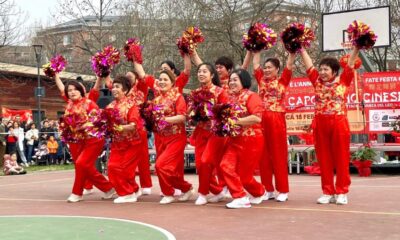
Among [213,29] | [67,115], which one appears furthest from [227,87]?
[213,29]

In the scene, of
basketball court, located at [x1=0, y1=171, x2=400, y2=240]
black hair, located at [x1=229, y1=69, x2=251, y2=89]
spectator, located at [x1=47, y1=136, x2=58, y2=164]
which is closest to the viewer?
basketball court, located at [x1=0, y1=171, x2=400, y2=240]

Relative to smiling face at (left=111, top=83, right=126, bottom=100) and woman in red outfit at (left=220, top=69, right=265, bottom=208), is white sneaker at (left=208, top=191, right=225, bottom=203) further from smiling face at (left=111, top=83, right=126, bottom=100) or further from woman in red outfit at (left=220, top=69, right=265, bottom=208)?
smiling face at (left=111, top=83, right=126, bottom=100)

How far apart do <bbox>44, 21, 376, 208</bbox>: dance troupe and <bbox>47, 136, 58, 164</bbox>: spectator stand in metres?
9.65

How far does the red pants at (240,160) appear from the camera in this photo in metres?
7.35

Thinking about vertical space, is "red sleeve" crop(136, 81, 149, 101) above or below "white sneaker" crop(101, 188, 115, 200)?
above

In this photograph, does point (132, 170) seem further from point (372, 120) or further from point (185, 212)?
point (372, 120)

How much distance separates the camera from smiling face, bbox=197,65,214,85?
25.4 feet

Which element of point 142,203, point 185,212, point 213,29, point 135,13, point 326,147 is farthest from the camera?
point 135,13

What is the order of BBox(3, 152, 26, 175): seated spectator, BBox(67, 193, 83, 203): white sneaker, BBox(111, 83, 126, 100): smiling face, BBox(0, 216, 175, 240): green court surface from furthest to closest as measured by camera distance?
BBox(3, 152, 26, 175): seated spectator, BBox(67, 193, 83, 203): white sneaker, BBox(111, 83, 126, 100): smiling face, BBox(0, 216, 175, 240): green court surface

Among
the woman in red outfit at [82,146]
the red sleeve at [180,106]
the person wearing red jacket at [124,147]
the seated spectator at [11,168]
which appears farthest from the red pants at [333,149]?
the seated spectator at [11,168]

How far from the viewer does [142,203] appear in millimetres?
8219

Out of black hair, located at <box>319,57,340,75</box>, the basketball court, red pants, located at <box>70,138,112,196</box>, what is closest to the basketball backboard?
the basketball court

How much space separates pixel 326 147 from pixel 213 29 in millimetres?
18036

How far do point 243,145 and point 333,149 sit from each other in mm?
1199
